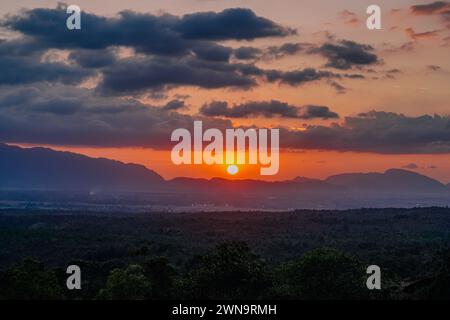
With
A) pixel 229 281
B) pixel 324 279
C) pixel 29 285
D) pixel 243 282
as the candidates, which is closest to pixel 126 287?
pixel 29 285

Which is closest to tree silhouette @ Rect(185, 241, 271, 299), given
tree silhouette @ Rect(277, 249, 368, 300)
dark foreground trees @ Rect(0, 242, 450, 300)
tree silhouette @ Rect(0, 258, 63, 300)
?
dark foreground trees @ Rect(0, 242, 450, 300)

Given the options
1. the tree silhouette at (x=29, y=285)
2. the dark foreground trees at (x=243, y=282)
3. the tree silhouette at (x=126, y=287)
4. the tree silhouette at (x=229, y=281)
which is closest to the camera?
the tree silhouette at (x=29, y=285)

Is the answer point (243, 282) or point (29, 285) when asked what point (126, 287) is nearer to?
point (29, 285)

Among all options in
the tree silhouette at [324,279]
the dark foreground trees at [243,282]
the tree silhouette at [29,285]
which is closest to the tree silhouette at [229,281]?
the dark foreground trees at [243,282]

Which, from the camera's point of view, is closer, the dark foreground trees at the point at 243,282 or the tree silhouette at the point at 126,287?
the dark foreground trees at the point at 243,282

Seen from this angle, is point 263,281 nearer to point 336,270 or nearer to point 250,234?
point 336,270

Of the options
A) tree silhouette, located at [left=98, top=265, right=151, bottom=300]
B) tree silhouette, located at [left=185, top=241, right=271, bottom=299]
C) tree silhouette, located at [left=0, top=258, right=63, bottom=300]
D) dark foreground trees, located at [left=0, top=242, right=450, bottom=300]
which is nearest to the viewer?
tree silhouette, located at [left=0, top=258, right=63, bottom=300]

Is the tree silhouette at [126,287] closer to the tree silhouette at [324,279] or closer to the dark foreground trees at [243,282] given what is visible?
the dark foreground trees at [243,282]

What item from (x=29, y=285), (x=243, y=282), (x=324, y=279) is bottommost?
(x=243, y=282)

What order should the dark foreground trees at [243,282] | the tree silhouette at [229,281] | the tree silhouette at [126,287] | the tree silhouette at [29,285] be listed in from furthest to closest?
the tree silhouette at [229,281]
the tree silhouette at [126,287]
the dark foreground trees at [243,282]
the tree silhouette at [29,285]

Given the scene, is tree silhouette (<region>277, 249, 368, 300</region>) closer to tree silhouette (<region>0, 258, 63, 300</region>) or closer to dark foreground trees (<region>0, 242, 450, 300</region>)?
dark foreground trees (<region>0, 242, 450, 300</region>)

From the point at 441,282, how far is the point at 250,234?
91.9 metres
